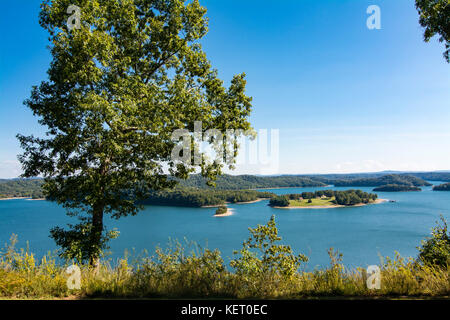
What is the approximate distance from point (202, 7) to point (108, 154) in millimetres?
4460

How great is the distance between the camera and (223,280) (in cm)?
398

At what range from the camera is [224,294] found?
3.77 metres

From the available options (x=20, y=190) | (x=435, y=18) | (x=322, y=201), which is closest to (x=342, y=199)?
(x=322, y=201)

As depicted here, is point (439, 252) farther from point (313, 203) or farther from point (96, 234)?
point (313, 203)

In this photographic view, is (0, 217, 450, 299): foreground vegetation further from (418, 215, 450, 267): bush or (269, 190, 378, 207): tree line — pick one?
(269, 190, 378, 207): tree line

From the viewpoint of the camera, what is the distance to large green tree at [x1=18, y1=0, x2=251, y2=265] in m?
5.07

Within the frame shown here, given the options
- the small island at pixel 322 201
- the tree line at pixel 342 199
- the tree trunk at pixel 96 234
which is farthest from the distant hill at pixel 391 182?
the tree trunk at pixel 96 234

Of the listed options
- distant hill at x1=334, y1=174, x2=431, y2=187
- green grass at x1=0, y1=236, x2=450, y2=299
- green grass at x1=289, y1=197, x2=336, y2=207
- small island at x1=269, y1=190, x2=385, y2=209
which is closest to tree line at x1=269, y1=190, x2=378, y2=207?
small island at x1=269, y1=190, x2=385, y2=209

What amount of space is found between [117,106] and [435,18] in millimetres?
6914

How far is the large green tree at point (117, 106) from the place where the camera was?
507cm

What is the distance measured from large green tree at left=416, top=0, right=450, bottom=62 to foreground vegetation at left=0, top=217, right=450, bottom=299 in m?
4.86

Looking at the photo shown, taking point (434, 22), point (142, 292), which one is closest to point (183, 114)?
point (142, 292)

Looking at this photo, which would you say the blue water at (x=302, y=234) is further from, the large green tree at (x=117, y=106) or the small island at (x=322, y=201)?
the large green tree at (x=117, y=106)
